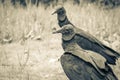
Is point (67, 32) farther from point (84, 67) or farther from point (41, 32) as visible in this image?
point (41, 32)

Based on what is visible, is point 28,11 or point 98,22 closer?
point 98,22

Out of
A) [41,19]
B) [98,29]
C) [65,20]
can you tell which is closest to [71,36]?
[65,20]

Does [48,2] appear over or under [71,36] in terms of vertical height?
under

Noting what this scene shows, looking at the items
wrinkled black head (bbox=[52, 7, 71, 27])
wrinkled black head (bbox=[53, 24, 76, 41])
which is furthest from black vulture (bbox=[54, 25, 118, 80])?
wrinkled black head (bbox=[52, 7, 71, 27])

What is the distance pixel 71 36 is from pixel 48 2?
5594 millimetres

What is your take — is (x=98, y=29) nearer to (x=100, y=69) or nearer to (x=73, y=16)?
(x=73, y=16)

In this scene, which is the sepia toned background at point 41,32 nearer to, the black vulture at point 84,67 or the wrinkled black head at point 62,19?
the wrinkled black head at point 62,19

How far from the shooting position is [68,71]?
187 inches

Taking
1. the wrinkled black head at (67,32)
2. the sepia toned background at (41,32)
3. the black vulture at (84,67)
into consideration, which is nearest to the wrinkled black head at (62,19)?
the sepia toned background at (41,32)

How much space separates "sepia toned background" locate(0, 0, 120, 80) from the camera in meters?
6.51

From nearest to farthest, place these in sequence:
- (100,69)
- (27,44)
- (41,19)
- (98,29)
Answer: (100,69) < (27,44) < (98,29) < (41,19)

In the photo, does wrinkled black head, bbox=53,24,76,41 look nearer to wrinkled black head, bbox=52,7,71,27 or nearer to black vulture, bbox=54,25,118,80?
black vulture, bbox=54,25,118,80

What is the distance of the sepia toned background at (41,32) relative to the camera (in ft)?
21.4

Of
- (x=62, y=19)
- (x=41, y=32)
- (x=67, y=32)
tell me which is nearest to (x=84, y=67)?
(x=67, y=32)
